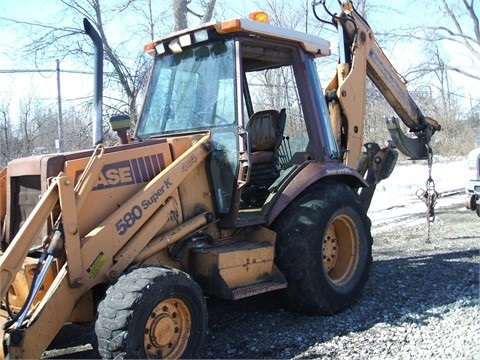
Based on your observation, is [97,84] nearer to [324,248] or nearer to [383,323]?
[324,248]

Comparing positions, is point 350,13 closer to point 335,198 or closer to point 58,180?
point 335,198

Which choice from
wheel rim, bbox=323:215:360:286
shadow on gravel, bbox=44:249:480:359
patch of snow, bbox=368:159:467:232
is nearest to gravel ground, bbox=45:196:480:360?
shadow on gravel, bbox=44:249:480:359

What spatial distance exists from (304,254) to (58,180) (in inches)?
87.1

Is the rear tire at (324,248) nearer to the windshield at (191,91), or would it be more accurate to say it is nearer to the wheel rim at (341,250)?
the wheel rim at (341,250)

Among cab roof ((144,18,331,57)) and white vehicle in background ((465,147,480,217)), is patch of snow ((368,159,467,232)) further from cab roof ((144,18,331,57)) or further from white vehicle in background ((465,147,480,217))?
cab roof ((144,18,331,57))

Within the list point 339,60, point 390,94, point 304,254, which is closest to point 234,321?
point 304,254

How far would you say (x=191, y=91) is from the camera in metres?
5.18

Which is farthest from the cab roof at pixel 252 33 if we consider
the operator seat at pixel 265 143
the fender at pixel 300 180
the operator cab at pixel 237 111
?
the fender at pixel 300 180

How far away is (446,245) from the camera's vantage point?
8.05m

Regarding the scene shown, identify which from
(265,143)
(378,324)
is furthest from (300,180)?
(378,324)

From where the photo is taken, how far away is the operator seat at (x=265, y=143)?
18.8 feet

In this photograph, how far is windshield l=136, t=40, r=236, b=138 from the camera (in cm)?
492

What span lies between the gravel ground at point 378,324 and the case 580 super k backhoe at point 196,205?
266mm

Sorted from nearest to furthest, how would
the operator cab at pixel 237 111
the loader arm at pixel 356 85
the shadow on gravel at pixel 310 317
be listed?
the shadow on gravel at pixel 310 317 < the operator cab at pixel 237 111 < the loader arm at pixel 356 85
